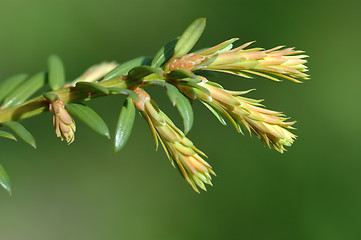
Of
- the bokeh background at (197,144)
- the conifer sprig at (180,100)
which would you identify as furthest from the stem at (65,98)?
the bokeh background at (197,144)

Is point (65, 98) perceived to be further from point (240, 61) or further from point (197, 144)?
point (197, 144)

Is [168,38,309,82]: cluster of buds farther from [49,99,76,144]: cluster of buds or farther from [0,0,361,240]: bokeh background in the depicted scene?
[0,0,361,240]: bokeh background

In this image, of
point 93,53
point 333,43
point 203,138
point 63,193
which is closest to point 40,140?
point 63,193

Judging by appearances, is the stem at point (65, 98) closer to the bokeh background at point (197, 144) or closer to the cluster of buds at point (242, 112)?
the cluster of buds at point (242, 112)

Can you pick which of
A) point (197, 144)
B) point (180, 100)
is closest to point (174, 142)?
point (180, 100)

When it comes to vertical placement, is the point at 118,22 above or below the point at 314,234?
above

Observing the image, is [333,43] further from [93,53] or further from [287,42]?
[93,53]
